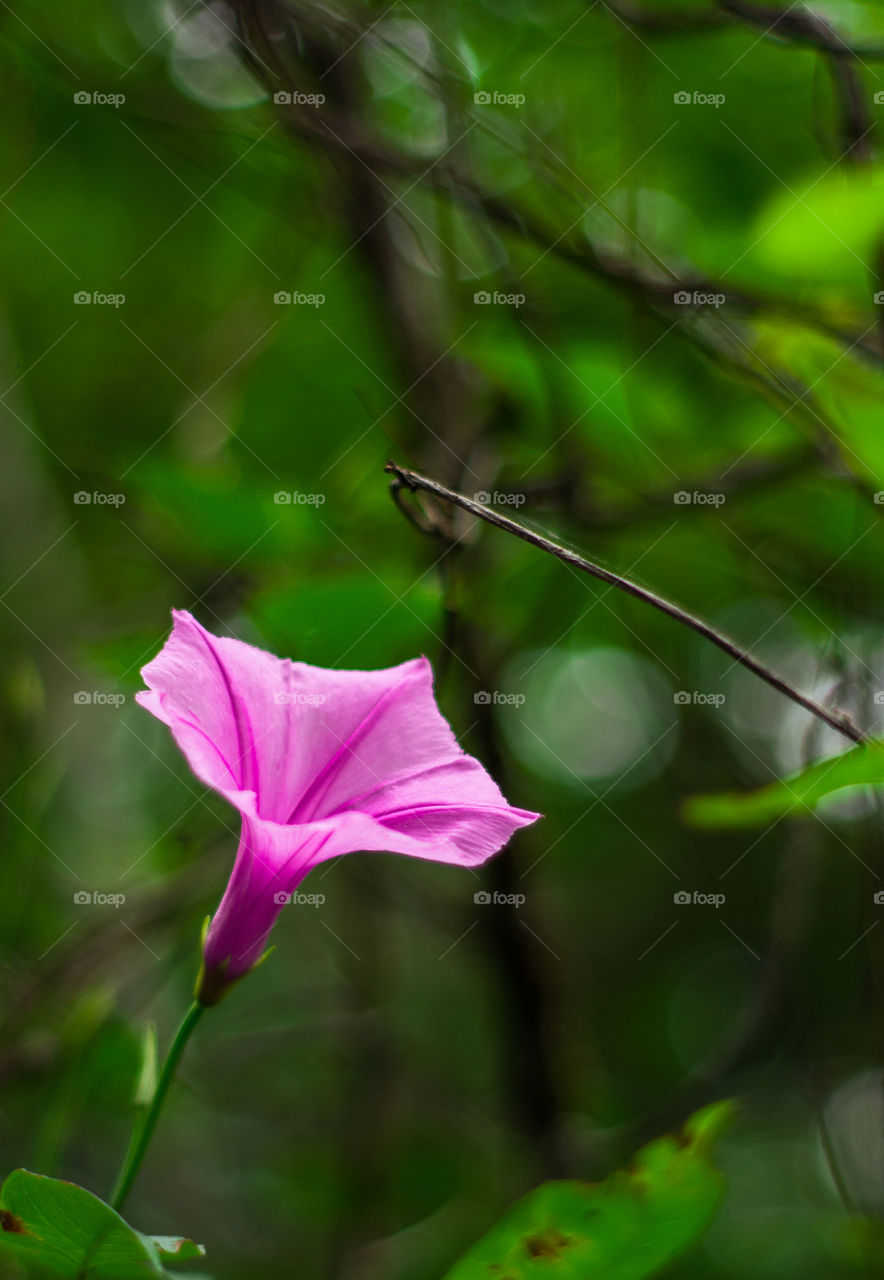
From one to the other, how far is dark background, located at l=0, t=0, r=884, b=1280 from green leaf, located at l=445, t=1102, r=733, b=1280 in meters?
0.68

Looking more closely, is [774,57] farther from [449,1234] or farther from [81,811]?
[449,1234]

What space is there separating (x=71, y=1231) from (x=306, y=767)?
0.47 meters

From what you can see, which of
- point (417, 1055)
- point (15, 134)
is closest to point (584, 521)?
point (15, 134)

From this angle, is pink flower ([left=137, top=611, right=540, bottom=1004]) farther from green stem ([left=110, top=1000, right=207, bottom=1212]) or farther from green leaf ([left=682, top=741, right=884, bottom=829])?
green leaf ([left=682, top=741, right=884, bottom=829])

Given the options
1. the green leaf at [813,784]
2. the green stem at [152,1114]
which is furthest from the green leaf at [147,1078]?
the green leaf at [813,784]

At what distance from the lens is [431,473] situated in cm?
183

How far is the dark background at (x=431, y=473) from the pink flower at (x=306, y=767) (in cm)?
28

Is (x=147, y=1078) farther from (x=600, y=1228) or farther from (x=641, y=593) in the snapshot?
(x=641, y=593)

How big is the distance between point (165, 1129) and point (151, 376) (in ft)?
7.05

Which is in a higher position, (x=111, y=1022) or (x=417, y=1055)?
(x=111, y=1022)

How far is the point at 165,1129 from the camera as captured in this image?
3.23 meters

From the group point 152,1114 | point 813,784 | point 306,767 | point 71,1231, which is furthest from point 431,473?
point 71,1231

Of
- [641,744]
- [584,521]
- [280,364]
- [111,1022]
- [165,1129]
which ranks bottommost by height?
[165,1129]

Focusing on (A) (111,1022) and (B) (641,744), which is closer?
(A) (111,1022)
